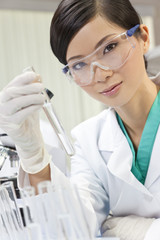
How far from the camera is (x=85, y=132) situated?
1684mm

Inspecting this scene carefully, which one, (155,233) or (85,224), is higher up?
(85,224)

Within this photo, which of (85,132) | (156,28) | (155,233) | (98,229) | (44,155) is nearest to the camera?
(155,233)

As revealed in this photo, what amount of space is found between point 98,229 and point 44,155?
0.41 m

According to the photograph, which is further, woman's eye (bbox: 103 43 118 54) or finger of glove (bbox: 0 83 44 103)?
woman's eye (bbox: 103 43 118 54)

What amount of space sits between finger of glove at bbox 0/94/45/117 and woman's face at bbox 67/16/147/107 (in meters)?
0.37

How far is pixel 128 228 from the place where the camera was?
3.97 feet

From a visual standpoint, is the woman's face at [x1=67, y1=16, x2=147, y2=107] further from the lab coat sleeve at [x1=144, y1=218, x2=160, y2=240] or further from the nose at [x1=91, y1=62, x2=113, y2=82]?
the lab coat sleeve at [x1=144, y1=218, x2=160, y2=240]

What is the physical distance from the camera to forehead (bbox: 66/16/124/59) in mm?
1315

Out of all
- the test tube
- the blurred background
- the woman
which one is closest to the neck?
the woman

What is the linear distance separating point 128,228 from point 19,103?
568mm

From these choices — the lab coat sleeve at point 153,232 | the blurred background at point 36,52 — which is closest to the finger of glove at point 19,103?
the lab coat sleeve at point 153,232

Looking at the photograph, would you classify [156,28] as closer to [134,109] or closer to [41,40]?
[41,40]

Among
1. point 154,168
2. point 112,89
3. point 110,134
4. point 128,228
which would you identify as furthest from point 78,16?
point 128,228

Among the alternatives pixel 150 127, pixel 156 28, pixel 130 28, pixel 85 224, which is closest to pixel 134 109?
pixel 150 127
